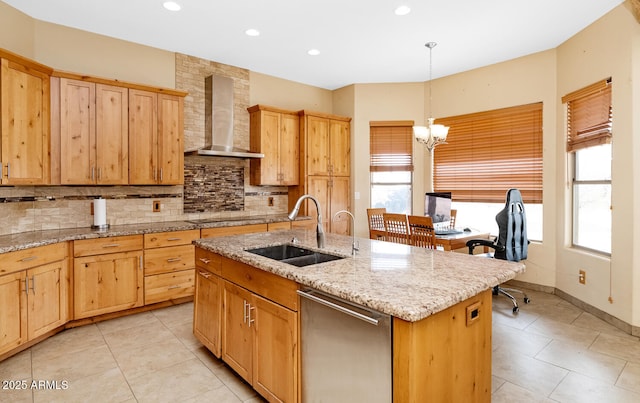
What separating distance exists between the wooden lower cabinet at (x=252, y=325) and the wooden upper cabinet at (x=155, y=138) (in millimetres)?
1685

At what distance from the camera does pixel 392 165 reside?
5688 mm

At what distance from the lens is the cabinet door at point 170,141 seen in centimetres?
394

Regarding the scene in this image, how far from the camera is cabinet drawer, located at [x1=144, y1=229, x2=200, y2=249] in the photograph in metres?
3.58

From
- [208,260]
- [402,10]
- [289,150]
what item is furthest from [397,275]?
[289,150]

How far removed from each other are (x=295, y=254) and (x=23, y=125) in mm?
2649

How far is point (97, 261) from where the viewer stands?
328cm

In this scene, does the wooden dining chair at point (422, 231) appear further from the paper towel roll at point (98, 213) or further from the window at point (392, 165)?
the paper towel roll at point (98, 213)

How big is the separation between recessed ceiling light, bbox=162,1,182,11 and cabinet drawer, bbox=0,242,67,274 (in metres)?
2.37

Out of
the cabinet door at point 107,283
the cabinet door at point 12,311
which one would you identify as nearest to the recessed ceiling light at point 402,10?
the cabinet door at point 107,283

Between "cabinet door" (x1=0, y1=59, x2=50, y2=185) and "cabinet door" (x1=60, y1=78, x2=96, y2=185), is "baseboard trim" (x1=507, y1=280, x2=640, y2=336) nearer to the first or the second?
"cabinet door" (x1=60, y1=78, x2=96, y2=185)

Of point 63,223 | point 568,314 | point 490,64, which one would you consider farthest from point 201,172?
point 568,314

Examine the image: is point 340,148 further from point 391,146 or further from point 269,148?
point 269,148

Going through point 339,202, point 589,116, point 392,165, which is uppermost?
point 589,116

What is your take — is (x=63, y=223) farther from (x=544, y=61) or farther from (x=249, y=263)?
(x=544, y=61)
